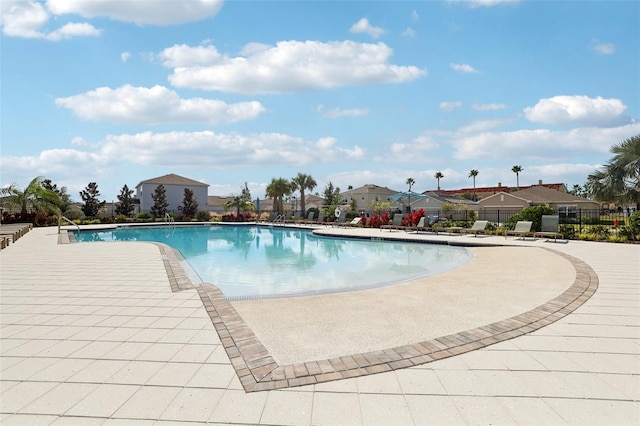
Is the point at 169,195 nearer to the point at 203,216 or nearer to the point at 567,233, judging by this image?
the point at 203,216

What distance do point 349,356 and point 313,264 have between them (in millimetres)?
7862

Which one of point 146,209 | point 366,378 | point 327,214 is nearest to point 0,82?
point 366,378

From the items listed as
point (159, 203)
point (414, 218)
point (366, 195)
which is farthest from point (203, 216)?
point (366, 195)

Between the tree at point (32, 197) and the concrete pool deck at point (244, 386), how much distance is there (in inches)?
915

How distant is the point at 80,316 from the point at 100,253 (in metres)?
7.49

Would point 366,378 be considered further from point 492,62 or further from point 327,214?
point 327,214

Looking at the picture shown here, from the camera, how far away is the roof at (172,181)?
3553cm

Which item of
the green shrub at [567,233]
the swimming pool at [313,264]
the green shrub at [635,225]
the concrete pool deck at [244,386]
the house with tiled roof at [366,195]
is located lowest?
the swimming pool at [313,264]

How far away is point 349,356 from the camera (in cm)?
315

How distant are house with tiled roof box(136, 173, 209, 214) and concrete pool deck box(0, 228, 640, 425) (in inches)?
1303

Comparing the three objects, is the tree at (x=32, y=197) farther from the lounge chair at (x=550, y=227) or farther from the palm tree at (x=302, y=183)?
the lounge chair at (x=550, y=227)

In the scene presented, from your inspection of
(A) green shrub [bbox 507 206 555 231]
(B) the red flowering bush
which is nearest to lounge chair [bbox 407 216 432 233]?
(B) the red flowering bush

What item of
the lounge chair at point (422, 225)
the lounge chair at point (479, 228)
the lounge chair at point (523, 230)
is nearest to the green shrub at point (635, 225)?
the lounge chair at point (523, 230)

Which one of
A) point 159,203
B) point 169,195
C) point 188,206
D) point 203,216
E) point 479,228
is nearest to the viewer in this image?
point 479,228
